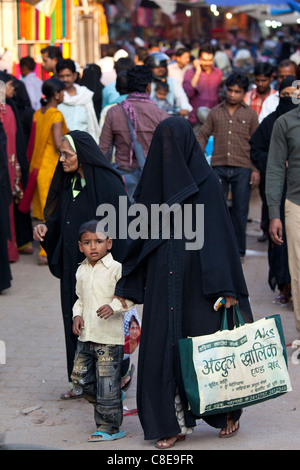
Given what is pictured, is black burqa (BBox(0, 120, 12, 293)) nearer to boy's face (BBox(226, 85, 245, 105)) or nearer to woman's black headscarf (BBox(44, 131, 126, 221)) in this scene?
boy's face (BBox(226, 85, 245, 105))

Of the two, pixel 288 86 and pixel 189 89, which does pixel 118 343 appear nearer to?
pixel 288 86

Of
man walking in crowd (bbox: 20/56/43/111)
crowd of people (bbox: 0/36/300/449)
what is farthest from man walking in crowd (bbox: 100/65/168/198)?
man walking in crowd (bbox: 20/56/43/111)

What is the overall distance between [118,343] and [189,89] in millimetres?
8517

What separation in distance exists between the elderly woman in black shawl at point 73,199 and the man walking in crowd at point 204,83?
7.41m

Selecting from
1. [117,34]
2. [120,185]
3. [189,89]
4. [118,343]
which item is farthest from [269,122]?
[117,34]

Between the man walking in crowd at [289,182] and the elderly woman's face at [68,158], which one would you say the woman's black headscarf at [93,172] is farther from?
the man walking in crowd at [289,182]

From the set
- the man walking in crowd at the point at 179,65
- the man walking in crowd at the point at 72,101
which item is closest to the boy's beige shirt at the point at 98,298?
the man walking in crowd at the point at 72,101

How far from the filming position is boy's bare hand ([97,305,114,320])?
15.4 feet

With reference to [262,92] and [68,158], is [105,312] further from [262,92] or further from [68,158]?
[262,92]

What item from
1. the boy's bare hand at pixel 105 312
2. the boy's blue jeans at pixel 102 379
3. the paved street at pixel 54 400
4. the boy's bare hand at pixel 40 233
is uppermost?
the boy's bare hand at pixel 40 233

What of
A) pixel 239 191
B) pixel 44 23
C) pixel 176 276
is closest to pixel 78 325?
pixel 176 276

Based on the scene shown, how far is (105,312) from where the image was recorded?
468cm

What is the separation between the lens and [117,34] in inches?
1105

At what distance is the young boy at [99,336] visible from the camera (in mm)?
4848
